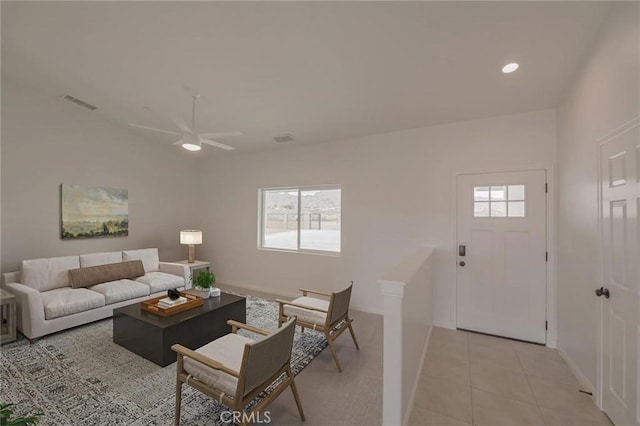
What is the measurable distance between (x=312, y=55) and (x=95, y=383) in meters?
3.50

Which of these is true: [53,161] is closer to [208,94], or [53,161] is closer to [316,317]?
[208,94]

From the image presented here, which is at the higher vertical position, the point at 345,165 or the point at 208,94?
the point at 208,94

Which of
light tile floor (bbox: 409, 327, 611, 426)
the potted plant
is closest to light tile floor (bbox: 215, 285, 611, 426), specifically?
light tile floor (bbox: 409, 327, 611, 426)

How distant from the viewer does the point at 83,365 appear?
8.25 ft

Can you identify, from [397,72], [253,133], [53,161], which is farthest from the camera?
[253,133]

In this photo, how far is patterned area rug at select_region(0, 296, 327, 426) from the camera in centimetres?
193

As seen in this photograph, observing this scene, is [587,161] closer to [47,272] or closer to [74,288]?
[74,288]

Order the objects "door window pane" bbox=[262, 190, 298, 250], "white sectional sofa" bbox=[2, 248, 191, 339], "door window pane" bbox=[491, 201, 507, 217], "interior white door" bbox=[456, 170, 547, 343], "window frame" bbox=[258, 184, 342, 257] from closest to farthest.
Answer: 1. "white sectional sofa" bbox=[2, 248, 191, 339]
2. "interior white door" bbox=[456, 170, 547, 343]
3. "door window pane" bbox=[491, 201, 507, 217]
4. "window frame" bbox=[258, 184, 342, 257]
5. "door window pane" bbox=[262, 190, 298, 250]

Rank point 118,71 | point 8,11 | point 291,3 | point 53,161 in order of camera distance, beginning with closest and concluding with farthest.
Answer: point 291,3 < point 8,11 < point 118,71 < point 53,161

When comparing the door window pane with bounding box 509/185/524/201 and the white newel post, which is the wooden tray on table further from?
the door window pane with bounding box 509/185/524/201

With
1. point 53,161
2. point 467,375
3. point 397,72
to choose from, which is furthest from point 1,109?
point 467,375

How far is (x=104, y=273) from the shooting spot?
13.0 ft

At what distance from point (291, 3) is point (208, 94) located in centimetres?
186

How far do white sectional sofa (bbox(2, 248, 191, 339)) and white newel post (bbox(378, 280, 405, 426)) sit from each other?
12.2ft
